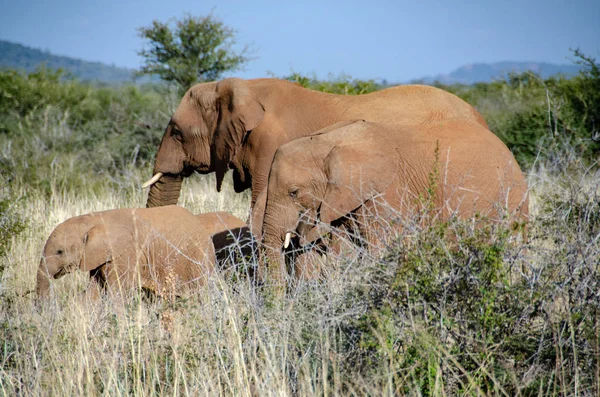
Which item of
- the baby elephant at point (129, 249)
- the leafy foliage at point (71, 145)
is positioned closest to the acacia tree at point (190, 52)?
the leafy foliage at point (71, 145)

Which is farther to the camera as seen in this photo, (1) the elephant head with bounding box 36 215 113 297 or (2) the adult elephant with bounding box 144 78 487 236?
(2) the adult elephant with bounding box 144 78 487 236

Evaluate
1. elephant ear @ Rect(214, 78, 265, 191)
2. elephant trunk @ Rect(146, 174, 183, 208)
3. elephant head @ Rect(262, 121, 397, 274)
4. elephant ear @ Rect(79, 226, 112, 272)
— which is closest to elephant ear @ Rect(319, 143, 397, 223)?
elephant head @ Rect(262, 121, 397, 274)

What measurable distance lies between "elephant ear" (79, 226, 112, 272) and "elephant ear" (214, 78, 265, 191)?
5.33 ft

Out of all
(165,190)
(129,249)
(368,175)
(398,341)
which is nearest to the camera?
(398,341)

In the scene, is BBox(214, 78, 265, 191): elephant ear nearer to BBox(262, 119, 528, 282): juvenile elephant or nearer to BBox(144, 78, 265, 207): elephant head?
BBox(144, 78, 265, 207): elephant head

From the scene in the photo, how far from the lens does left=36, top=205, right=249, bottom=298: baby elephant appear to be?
6583 mm

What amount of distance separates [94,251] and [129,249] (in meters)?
0.33

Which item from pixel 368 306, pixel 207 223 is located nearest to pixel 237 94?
pixel 207 223

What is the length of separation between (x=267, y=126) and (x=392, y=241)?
135 inches

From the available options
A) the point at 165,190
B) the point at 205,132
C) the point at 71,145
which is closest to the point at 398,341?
the point at 205,132

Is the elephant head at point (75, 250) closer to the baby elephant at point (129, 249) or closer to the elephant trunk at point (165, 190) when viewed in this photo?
the baby elephant at point (129, 249)

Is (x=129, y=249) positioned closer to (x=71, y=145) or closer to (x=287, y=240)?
(x=287, y=240)

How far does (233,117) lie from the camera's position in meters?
7.55

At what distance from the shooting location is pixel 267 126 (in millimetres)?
7410
